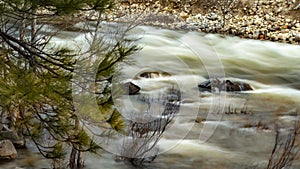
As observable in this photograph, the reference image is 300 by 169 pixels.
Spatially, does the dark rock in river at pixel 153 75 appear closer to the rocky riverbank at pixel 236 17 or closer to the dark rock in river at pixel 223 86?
the dark rock in river at pixel 223 86

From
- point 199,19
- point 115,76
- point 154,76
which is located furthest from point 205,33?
point 115,76

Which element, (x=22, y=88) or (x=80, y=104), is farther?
(x=80, y=104)

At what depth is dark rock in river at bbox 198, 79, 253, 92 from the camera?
8600 millimetres

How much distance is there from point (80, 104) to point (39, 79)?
0.36m

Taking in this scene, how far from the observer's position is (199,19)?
46.0 ft

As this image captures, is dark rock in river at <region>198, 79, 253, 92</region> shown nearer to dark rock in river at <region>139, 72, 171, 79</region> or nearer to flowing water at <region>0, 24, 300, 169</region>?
flowing water at <region>0, 24, 300, 169</region>

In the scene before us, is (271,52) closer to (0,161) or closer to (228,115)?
(228,115)

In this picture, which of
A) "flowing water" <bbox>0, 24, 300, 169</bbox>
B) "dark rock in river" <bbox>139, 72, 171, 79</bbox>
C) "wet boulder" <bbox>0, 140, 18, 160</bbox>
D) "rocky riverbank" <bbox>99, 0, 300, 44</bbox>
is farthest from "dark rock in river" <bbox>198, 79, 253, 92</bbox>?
"wet boulder" <bbox>0, 140, 18, 160</bbox>

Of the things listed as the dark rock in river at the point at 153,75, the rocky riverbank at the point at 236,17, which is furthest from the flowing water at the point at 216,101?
the rocky riverbank at the point at 236,17

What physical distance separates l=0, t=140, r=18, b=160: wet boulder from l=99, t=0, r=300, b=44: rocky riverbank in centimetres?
678

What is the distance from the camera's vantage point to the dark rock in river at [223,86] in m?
8.60

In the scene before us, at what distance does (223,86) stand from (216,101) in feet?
2.42

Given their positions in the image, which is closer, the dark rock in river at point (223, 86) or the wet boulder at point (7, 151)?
the wet boulder at point (7, 151)

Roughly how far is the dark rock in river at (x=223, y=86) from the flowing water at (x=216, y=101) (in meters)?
0.14
